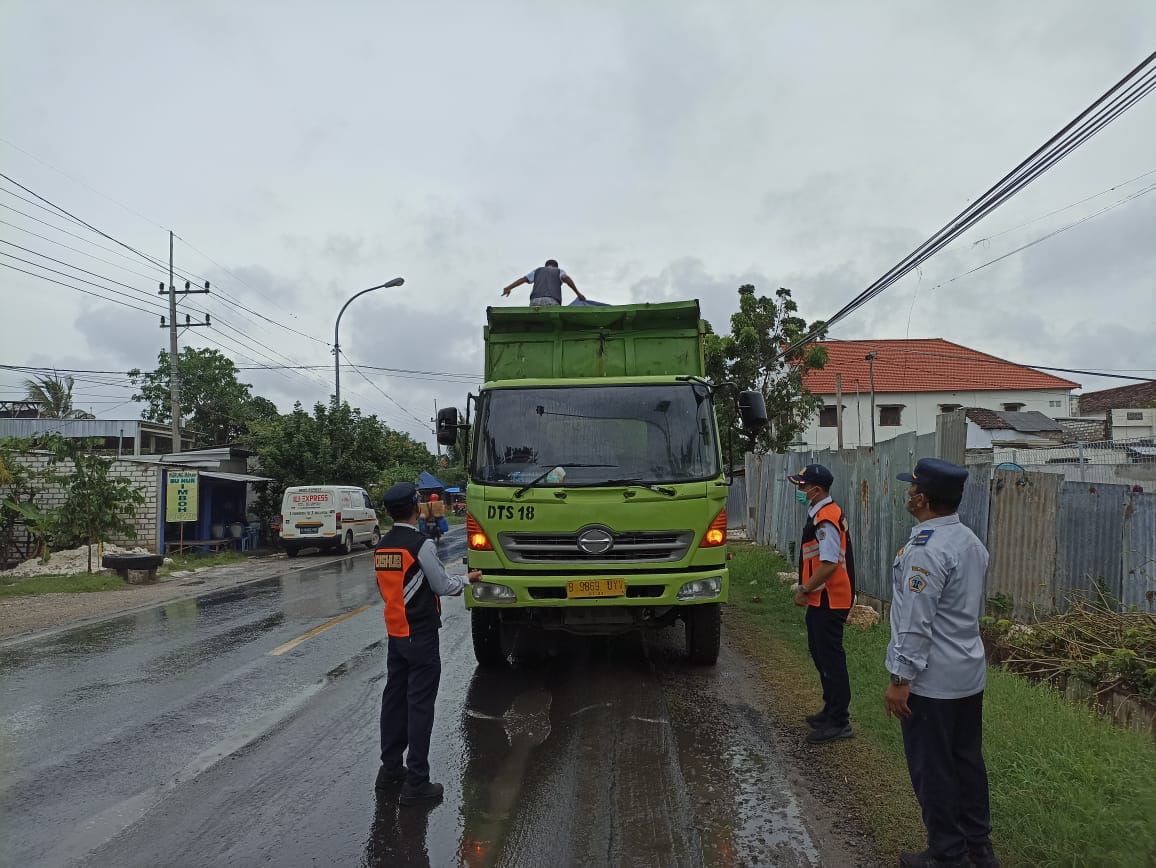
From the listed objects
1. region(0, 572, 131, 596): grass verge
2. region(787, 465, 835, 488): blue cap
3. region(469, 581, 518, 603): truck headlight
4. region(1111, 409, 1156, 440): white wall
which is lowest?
region(0, 572, 131, 596): grass verge

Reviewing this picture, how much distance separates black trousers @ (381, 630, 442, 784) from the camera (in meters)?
4.53

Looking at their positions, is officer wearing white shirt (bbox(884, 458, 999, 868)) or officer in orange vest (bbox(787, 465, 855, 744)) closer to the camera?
officer wearing white shirt (bbox(884, 458, 999, 868))

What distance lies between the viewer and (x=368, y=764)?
4.93 m

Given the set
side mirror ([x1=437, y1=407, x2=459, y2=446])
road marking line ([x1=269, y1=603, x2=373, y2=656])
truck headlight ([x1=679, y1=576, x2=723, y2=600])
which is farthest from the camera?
road marking line ([x1=269, y1=603, x2=373, y2=656])

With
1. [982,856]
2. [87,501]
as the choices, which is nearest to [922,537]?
[982,856]

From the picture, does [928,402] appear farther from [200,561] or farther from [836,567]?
[836,567]

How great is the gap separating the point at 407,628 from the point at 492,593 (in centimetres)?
174

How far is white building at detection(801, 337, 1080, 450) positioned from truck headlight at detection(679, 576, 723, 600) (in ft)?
113

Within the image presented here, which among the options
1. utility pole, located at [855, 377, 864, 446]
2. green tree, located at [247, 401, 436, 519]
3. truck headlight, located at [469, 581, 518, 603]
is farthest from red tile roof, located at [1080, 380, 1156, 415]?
truck headlight, located at [469, 581, 518, 603]

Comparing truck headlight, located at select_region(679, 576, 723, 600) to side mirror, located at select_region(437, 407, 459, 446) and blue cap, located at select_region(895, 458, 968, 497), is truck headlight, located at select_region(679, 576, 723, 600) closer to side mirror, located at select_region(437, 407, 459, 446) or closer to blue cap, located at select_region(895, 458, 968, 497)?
side mirror, located at select_region(437, 407, 459, 446)

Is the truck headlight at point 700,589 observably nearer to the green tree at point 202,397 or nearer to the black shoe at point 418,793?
the black shoe at point 418,793

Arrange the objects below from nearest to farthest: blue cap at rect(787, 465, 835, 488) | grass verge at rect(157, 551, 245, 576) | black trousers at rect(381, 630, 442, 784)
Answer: black trousers at rect(381, 630, 442, 784) < blue cap at rect(787, 465, 835, 488) < grass verge at rect(157, 551, 245, 576)

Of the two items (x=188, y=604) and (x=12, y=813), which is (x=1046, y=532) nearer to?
(x=12, y=813)

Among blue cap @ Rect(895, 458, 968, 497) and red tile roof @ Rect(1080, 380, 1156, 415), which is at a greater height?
red tile roof @ Rect(1080, 380, 1156, 415)
